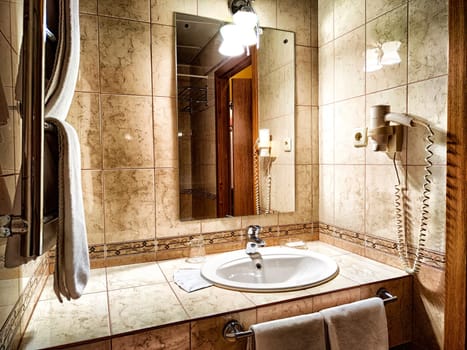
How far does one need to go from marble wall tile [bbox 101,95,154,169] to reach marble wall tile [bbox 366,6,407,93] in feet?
3.21

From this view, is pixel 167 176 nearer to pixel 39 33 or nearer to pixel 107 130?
pixel 107 130

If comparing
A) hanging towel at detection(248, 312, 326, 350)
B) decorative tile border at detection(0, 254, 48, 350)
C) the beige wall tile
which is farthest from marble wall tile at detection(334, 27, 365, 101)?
decorative tile border at detection(0, 254, 48, 350)

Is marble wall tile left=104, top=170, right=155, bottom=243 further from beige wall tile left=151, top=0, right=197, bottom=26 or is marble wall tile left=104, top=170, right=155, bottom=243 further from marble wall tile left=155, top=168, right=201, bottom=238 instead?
beige wall tile left=151, top=0, right=197, bottom=26

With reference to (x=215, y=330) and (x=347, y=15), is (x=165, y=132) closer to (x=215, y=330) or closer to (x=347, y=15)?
(x=215, y=330)

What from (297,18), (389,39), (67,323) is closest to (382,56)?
(389,39)

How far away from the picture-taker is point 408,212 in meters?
1.28

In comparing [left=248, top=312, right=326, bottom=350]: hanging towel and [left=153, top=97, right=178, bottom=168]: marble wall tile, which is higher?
[left=153, top=97, right=178, bottom=168]: marble wall tile

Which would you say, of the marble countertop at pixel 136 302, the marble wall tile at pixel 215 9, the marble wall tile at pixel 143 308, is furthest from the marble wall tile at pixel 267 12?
the marble wall tile at pixel 143 308

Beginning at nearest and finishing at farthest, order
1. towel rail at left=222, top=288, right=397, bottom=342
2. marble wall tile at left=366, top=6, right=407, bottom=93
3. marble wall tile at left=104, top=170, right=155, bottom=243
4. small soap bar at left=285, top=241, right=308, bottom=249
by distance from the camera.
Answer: towel rail at left=222, top=288, right=397, bottom=342 < marble wall tile at left=366, top=6, right=407, bottom=93 < marble wall tile at left=104, top=170, right=155, bottom=243 < small soap bar at left=285, top=241, right=308, bottom=249

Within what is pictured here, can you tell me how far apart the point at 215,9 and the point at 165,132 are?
0.63 metres

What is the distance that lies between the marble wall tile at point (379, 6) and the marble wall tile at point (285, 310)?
1.18 metres

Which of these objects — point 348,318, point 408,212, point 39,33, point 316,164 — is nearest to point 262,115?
point 316,164

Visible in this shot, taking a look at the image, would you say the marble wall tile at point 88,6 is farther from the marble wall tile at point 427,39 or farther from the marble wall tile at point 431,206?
the marble wall tile at point 431,206

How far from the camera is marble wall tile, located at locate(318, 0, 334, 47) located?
1.67 metres
